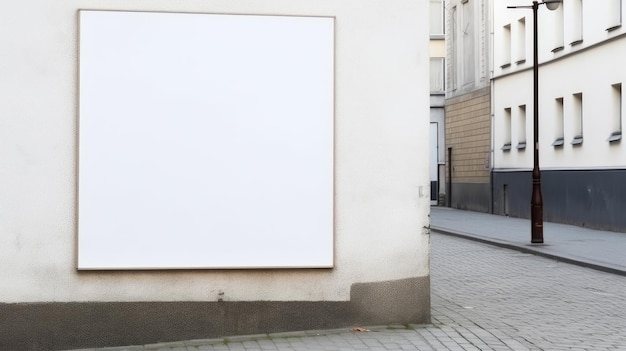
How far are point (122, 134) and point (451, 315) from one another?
398cm

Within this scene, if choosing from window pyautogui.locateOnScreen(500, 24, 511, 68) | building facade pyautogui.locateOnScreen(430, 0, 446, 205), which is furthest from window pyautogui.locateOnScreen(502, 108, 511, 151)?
building facade pyautogui.locateOnScreen(430, 0, 446, 205)

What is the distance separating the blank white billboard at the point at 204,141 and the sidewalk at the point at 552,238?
9.12m

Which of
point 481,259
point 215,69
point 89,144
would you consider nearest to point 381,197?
point 215,69

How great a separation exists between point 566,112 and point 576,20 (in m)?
2.59

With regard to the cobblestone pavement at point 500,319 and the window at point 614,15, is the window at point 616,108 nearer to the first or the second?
the window at point 614,15

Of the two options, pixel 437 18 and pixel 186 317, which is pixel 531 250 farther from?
pixel 437 18

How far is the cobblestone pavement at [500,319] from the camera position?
1046 centimetres

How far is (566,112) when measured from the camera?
116ft

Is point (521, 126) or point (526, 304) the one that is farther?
point (521, 126)

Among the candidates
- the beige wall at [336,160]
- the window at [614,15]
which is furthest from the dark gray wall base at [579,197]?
the beige wall at [336,160]

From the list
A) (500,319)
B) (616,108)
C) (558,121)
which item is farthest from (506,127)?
(500,319)

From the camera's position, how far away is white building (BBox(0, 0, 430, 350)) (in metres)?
10.6

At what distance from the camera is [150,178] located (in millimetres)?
10789

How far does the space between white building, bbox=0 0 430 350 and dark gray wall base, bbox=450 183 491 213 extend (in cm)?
3282
